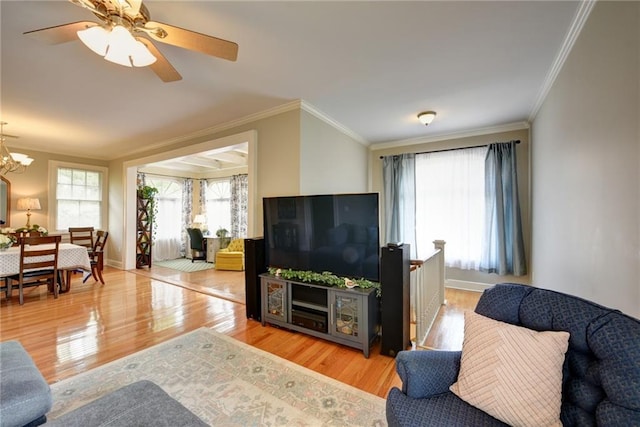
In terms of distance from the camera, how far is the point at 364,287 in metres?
2.47

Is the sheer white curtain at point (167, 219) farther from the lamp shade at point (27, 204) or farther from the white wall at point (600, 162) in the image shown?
the white wall at point (600, 162)

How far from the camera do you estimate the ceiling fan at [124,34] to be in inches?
54.4

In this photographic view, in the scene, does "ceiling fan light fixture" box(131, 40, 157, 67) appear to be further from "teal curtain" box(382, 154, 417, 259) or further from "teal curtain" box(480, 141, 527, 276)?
"teal curtain" box(480, 141, 527, 276)

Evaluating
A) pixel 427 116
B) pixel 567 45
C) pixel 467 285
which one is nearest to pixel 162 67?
pixel 427 116

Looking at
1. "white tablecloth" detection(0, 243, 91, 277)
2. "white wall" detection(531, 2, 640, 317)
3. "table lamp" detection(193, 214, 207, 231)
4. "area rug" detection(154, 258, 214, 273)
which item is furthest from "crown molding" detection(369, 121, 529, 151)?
"white tablecloth" detection(0, 243, 91, 277)

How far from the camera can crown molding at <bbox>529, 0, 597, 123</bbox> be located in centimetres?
168

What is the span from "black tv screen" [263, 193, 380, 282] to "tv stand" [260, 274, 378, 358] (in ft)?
0.64

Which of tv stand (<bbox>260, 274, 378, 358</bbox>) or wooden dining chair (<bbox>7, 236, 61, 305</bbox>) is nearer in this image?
tv stand (<bbox>260, 274, 378, 358</bbox>)

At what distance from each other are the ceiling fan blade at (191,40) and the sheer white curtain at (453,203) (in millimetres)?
3890

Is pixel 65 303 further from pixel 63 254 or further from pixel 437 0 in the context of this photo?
pixel 437 0

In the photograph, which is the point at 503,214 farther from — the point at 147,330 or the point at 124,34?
the point at 147,330

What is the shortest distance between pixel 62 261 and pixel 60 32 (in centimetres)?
386

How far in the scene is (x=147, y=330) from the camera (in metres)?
2.82

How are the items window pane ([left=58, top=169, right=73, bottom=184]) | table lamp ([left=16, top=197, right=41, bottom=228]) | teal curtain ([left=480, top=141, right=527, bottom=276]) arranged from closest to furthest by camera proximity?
1. teal curtain ([left=480, top=141, right=527, bottom=276])
2. table lamp ([left=16, top=197, right=41, bottom=228])
3. window pane ([left=58, top=169, right=73, bottom=184])
